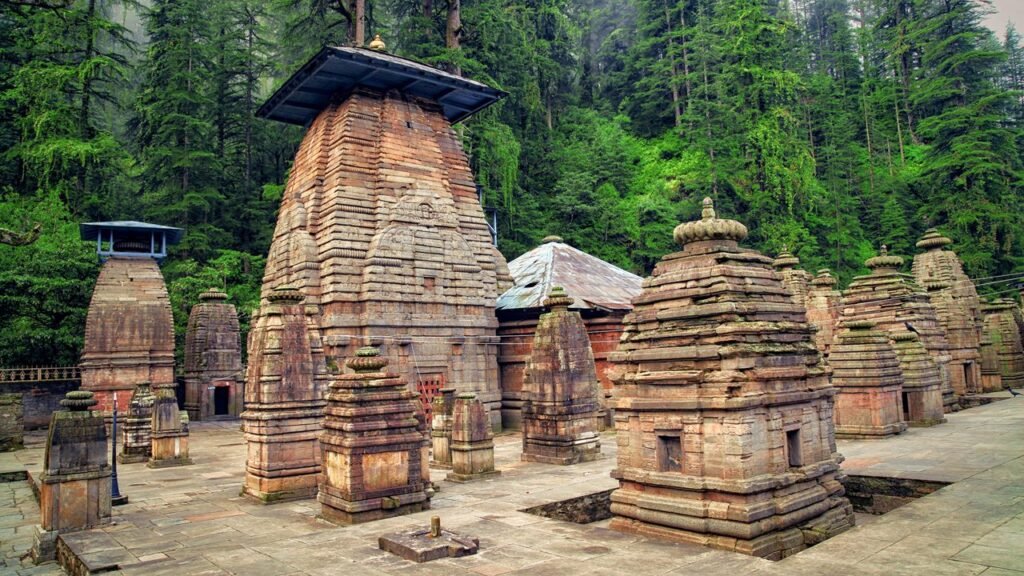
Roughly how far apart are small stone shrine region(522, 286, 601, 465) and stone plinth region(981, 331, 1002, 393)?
19.2 m

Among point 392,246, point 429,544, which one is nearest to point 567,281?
point 392,246

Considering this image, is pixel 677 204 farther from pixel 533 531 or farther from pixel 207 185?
pixel 533 531

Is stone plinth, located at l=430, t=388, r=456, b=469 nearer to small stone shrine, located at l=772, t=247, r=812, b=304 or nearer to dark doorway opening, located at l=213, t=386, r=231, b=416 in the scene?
small stone shrine, located at l=772, t=247, r=812, b=304

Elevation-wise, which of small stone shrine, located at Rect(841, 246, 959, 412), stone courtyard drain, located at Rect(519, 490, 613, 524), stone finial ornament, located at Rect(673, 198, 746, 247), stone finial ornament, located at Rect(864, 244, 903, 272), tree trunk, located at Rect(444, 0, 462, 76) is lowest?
stone courtyard drain, located at Rect(519, 490, 613, 524)

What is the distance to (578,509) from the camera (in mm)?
10406

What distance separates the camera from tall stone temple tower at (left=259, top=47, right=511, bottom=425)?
18.9 meters

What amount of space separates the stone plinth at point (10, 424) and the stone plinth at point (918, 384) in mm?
27065

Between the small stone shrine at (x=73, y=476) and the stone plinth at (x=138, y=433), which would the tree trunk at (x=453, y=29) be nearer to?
the stone plinth at (x=138, y=433)

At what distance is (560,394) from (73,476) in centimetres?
931

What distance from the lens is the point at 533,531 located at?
858cm

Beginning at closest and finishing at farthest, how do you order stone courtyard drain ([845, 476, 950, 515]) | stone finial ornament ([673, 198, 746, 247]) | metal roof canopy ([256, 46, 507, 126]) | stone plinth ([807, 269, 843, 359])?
1. stone finial ornament ([673, 198, 746, 247])
2. stone courtyard drain ([845, 476, 950, 515])
3. metal roof canopy ([256, 46, 507, 126])
4. stone plinth ([807, 269, 843, 359])

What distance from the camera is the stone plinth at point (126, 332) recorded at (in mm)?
24484

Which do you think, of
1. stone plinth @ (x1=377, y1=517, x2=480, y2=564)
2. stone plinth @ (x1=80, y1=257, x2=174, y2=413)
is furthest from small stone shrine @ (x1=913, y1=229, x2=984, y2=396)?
stone plinth @ (x1=80, y1=257, x2=174, y2=413)

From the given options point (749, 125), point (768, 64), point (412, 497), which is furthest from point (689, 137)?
point (412, 497)
